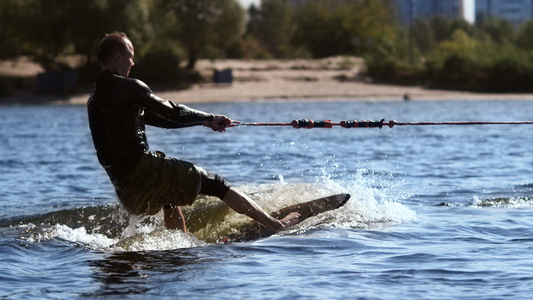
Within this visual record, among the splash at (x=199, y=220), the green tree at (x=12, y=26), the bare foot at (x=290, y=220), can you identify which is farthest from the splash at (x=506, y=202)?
the green tree at (x=12, y=26)

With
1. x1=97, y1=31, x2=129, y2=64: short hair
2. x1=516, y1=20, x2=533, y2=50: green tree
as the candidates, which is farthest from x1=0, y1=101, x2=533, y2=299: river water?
x1=516, y1=20, x2=533, y2=50: green tree

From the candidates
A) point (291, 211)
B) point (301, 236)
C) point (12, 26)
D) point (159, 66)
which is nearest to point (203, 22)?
point (159, 66)

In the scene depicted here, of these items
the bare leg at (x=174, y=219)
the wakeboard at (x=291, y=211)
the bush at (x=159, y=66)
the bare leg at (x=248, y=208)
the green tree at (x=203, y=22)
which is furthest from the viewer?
the green tree at (x=203, y=22)

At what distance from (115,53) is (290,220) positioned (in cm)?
265

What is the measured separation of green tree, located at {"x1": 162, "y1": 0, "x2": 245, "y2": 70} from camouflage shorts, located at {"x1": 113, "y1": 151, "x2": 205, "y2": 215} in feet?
163

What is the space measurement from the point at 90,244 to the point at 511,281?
3878mm

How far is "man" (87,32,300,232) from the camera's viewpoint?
24.1ft

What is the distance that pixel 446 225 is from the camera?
9.41 m

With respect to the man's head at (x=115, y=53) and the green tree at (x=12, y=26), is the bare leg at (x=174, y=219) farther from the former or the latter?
the green tree at (x=12, y=26)

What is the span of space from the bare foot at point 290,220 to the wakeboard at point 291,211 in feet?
0.17

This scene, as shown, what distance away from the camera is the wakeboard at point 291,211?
8703 mm

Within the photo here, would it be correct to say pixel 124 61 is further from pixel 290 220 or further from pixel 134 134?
pixel 290 220

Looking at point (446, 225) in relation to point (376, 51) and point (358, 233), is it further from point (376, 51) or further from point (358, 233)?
point (376, 51)

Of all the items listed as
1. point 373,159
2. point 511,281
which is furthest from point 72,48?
point 511,281
